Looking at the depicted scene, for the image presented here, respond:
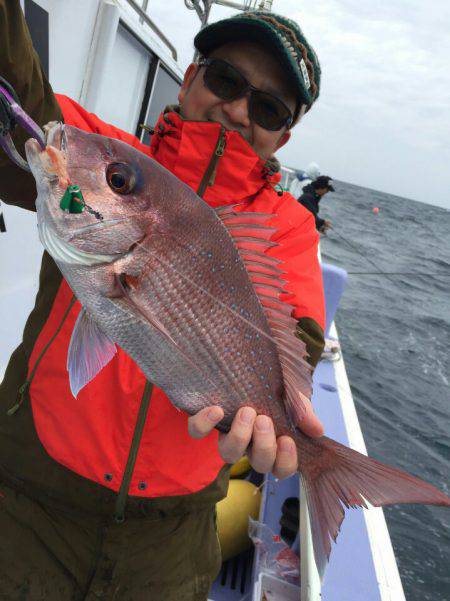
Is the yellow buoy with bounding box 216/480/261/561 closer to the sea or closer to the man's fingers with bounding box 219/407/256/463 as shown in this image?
the man's fingers with bounding box 219/407/256/463

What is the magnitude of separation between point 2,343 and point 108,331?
7.38ft

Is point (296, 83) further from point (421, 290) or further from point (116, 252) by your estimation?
point (421, 290)

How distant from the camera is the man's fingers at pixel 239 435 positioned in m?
1.42

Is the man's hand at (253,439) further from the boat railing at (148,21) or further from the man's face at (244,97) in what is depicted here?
the boat railing at (148,21)

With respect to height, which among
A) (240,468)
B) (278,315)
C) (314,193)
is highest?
(278,315)

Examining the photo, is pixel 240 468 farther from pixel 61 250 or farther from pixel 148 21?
pixel 148 21

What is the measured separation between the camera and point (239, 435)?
142 cm

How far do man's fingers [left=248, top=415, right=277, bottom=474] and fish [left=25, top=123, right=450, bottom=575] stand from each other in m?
0.06

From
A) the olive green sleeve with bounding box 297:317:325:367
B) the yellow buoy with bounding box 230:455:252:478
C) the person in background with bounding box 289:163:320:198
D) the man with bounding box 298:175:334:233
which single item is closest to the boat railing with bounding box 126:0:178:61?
the olive green sleeve with bounding box 297:317:325:367

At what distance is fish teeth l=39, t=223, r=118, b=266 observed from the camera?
1.27 m

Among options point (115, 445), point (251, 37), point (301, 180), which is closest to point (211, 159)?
point (251, 37)

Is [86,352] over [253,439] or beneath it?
over

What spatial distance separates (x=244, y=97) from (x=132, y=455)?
1.50 metres

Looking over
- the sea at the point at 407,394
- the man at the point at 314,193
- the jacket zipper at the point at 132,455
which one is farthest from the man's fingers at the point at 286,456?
the man at the point at 314,193
